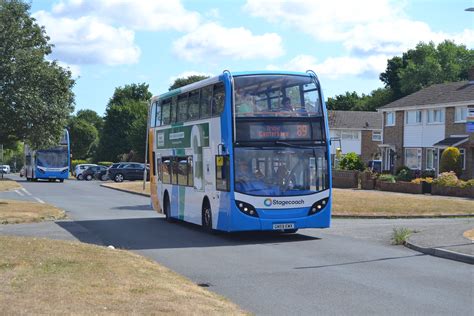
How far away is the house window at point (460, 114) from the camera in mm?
46469

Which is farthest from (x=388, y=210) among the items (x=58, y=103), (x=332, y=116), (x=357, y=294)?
(x=332, y=116)

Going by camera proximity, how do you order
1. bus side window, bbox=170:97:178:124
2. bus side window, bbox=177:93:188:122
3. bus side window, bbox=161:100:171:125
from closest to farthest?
bus side window, bbox=177:93:188:122 → bus side window, bbox=170:97:178:124 → bus side window, bbox=161:100:171:125

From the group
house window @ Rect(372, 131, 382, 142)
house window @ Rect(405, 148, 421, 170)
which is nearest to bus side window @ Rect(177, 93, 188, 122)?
house window @ Rect(405, 148, 421, 170)

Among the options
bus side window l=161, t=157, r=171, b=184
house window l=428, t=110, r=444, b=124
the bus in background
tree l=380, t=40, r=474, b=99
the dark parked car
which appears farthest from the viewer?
tree l=380, t=40, r=474, b=99

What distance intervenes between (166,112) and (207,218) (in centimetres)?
512

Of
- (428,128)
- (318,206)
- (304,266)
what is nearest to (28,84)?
(318,206)

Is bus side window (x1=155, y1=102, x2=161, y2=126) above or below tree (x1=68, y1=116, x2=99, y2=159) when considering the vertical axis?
below

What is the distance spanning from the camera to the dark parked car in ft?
196

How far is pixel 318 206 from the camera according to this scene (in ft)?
56.6

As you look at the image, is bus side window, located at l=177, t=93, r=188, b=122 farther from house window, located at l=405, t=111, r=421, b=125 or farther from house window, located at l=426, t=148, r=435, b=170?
house window, located at l=405, t=111, r=421, b=125

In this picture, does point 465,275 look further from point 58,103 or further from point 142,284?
point 58,103

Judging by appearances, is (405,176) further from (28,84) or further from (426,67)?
(426,67)

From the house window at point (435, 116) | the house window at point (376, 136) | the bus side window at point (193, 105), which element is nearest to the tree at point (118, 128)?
the house window at point (376, 136)

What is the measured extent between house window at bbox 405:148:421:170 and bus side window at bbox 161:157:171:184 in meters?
32.0
